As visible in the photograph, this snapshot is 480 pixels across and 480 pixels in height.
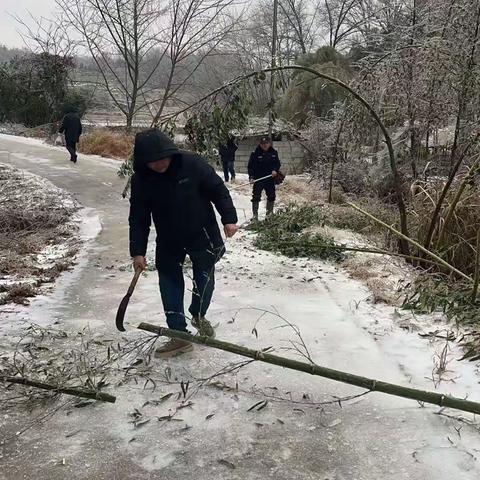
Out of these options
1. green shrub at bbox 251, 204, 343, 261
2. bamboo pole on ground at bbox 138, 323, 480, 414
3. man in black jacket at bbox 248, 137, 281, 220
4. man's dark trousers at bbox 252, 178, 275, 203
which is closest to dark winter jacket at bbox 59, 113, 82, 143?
man in black jacket at bbox 248, 137, 281, 220

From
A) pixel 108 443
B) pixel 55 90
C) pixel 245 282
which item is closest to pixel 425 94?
pixel 245 282

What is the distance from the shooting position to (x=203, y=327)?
→ 433 cm

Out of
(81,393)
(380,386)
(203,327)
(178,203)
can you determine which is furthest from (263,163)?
(380,386)

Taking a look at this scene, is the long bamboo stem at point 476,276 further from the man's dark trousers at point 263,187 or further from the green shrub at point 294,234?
the man's dark trousers at point 263,187

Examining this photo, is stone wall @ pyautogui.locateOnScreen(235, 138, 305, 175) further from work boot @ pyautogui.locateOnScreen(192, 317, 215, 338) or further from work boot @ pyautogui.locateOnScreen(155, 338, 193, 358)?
work boot @ pyautogui.locateOnScreen(155, 338, 193, 358)

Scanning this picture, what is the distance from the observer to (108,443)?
9.81 ft

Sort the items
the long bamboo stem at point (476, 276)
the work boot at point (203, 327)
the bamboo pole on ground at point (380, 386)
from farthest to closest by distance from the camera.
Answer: the long bamboo stem at point (476, 276) < the work boot at point (203, 327) < the bamboo pole on ground at point (380, 386)

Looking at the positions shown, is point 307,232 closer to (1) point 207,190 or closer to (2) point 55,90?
(1) point 207,190

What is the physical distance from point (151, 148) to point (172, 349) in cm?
149

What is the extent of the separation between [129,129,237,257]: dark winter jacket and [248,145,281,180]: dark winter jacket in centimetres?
563

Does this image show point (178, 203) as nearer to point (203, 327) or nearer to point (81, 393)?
point (203, 327)

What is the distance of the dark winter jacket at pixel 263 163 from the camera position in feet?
31.8

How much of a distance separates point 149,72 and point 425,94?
1810cm

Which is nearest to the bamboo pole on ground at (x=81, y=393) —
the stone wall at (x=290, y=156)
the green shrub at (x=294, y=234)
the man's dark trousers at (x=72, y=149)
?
the green shrub at (x=294, y=234)
